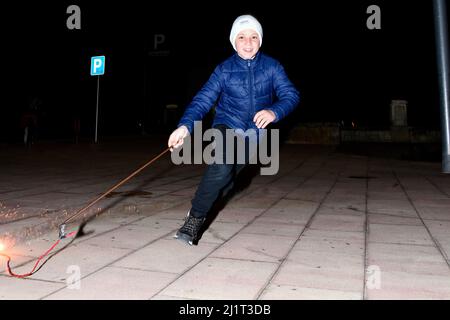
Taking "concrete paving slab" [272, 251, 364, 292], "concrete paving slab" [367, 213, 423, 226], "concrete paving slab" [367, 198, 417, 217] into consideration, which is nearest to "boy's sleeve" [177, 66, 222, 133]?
"concrete paving slab" [272, 251, 364, 292]

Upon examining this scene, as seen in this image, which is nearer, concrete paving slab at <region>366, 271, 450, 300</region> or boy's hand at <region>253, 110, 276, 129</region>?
concrete paving slab at <region>366, 271, 450, 300</region>

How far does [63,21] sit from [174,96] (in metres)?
14.4

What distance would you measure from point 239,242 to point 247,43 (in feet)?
5.57

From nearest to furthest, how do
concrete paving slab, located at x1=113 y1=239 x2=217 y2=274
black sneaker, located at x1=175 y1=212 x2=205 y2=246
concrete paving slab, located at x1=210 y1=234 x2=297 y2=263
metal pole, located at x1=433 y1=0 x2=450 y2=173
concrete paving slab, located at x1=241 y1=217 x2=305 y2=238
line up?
concrete paving slab, located at x1=113 y1=239 x2=217 y2=274, concrete paving slab, located at x1=210 y1=234 x2=297 y2=263, black sneaker, located at x1=175 y1=212 x2=205 y2=246, concrete paving slab, located at x1=241 y1=217 x2=305 y2=238, metal pole, located at x1=433 y1=0 x2=450 y2=173

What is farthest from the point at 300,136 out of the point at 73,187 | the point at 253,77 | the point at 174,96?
the point at 174,96

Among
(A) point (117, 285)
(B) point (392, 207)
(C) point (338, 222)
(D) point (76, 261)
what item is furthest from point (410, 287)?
(B) point (392, 207)

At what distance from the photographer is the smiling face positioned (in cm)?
343

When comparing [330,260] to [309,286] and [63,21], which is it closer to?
[309,286]

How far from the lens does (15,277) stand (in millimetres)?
2723

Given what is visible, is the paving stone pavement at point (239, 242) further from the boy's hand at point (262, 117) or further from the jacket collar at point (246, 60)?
the jacket collar at point (246, 60)

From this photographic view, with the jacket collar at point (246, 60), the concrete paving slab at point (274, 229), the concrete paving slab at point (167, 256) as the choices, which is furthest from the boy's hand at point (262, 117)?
the concrete paving slab at point (274, 229)

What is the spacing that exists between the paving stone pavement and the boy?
50 cm

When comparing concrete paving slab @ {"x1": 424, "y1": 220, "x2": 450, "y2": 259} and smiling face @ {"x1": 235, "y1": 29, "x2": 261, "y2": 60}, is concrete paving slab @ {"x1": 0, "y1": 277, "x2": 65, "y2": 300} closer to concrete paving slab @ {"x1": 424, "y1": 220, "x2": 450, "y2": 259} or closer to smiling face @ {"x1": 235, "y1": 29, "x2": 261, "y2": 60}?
smiling face @ {"x1": 235, "y1": 29, "x2": 261, "y2": 60}

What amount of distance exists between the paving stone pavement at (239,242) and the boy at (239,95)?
0.50 m
